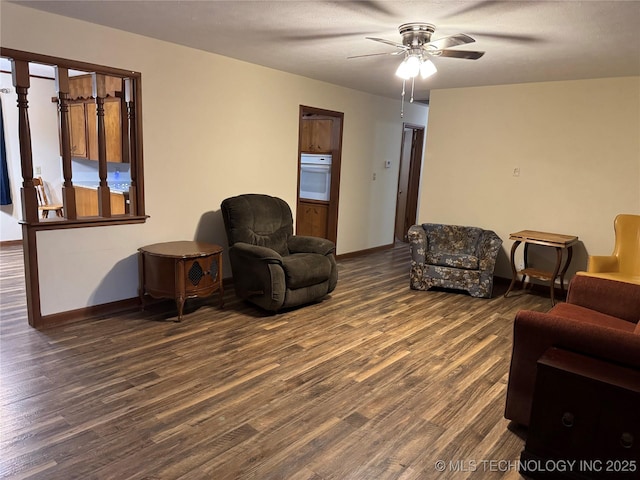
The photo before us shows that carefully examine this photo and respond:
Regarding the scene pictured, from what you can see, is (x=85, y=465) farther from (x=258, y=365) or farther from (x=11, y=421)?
(x=258, y=365)

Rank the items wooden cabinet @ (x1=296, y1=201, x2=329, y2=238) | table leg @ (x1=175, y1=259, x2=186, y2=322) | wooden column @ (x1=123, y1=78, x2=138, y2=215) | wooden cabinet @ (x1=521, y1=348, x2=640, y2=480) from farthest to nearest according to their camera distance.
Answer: wooden cabinet @ (x1=296, y1=201, x2=329, y2=238)
wooden column @ (x1=123, y1=78, x2=138, y2=215)
table leg @ (x1=175, y1=259, x2=186, y2=322)
wooden cabinet @ (x1=521, y1=348, x2=640, y2=480)

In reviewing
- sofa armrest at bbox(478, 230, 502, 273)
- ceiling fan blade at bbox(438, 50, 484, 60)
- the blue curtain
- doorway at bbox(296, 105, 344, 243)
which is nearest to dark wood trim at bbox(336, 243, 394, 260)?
doorway at bbox(296, 105, 344, 243)

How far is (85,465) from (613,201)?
16.5 ft

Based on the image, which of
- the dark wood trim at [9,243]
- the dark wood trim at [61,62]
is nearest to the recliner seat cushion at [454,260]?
the dark wood trim at [61,62]

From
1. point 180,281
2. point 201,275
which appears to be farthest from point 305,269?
point 180,281

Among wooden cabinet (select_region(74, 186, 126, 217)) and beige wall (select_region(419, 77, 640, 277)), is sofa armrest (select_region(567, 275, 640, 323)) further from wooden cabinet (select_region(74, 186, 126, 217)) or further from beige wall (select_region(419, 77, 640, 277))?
wooden cabinet (select_region(74, 186, 126, 217))

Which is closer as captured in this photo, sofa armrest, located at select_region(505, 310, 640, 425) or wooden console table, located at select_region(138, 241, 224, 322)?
sofa armrest, located at select_region(505, 310, 640, 425)

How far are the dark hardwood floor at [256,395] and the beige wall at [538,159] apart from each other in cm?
165

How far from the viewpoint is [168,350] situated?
3.12 m

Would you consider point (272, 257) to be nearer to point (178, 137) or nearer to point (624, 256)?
point (178, 137)

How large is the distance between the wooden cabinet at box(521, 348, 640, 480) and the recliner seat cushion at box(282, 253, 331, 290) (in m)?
2.24

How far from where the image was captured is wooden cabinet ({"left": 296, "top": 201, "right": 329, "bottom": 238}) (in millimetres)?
6172

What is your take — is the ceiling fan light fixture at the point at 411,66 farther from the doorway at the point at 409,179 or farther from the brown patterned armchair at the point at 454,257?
the doorway at the point at 409,179

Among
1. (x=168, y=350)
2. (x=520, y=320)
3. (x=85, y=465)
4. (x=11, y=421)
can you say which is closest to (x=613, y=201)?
(x=520, y=320)
